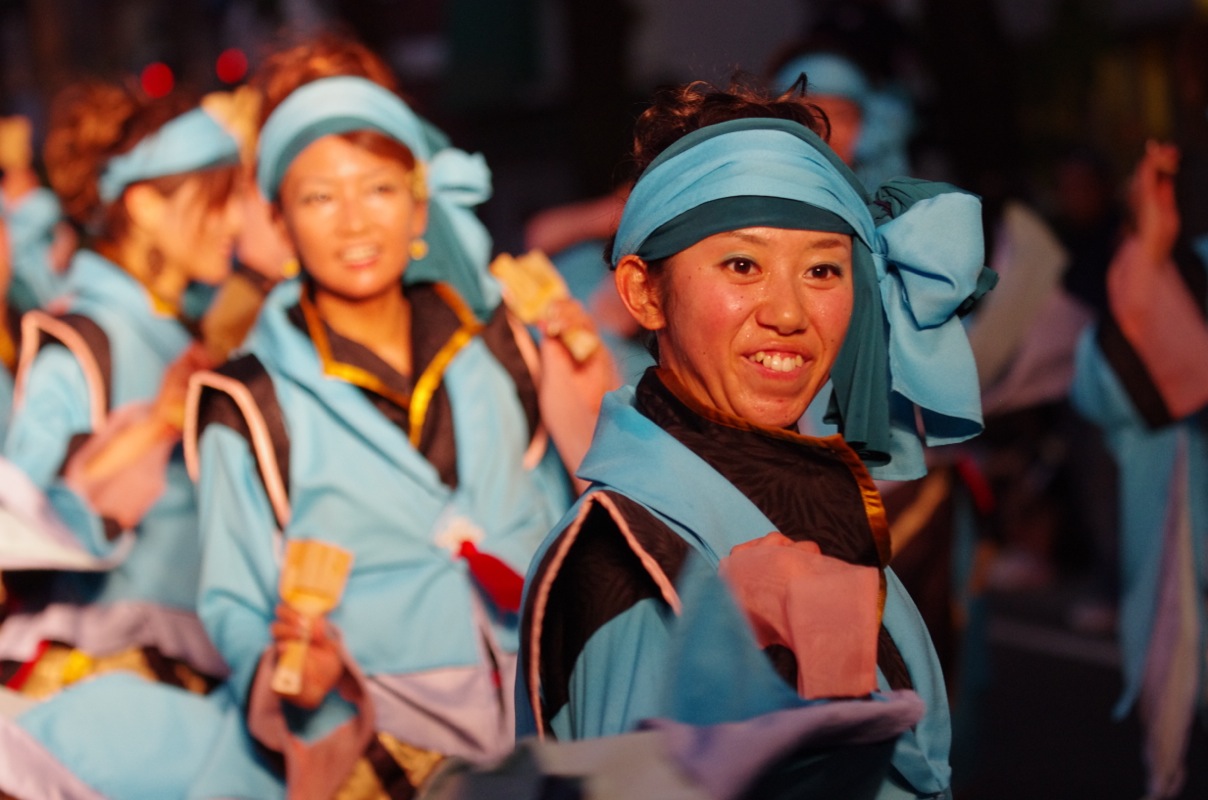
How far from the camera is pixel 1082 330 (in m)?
5.70

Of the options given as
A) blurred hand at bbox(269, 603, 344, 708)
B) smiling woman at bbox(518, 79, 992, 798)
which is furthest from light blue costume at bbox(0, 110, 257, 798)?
smiling woman at bbox(518, 79, 992, 798)

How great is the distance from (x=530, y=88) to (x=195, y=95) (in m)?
13.6

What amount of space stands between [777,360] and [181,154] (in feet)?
11.3

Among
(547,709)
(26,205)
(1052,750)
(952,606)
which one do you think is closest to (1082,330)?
(952,606)

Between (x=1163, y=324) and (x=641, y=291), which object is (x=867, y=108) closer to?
(x=1163, y=324)

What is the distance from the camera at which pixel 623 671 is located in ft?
7.85

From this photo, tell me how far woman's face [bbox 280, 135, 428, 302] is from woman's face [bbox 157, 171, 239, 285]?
159cm

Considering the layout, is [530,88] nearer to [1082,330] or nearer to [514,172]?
[514,172]

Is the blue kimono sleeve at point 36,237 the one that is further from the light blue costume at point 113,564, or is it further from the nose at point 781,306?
the nose at point 781,306

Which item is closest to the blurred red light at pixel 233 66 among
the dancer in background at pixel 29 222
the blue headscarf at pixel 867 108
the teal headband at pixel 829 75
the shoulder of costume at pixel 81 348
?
the dancer in background at pixel 29 222

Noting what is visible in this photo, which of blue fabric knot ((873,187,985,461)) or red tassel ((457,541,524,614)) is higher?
blue fabric knot ((873,187,985,461))

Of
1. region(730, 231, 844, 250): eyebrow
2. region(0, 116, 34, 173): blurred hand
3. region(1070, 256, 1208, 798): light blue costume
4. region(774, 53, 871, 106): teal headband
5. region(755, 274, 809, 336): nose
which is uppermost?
region(0, 116, 34, 173): blurred hand

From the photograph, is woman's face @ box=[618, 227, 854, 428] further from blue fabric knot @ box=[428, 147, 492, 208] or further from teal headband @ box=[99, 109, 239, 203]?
teal headband @ box=[99, 109, 239, 203]

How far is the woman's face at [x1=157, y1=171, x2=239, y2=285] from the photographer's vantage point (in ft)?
18.7
